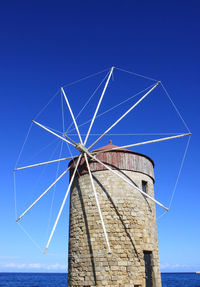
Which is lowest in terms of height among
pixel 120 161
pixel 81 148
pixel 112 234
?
pixel 112 234

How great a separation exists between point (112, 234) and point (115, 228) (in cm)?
31

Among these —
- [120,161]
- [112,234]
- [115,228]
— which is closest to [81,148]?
[120,161]

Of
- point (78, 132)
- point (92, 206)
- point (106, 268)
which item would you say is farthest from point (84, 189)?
point (106, 268)

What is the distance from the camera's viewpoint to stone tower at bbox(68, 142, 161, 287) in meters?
12.8

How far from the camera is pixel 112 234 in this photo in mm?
13227

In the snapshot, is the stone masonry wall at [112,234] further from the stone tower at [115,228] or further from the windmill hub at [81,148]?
the windmill hub at [81,148]

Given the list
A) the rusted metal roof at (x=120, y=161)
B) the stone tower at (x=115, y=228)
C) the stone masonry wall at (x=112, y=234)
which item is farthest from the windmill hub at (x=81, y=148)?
the stone masonry wall at (x=112, y=234)

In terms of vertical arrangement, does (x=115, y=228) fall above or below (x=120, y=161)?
below

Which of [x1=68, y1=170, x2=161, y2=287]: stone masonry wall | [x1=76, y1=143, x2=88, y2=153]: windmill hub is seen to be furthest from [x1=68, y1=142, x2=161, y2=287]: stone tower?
[x1=76, y1=143, x2=88, y2=153]: windmill hub

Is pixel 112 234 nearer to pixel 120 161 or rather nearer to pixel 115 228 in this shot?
pixel 115 228

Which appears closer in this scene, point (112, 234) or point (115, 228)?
point (112, 234)

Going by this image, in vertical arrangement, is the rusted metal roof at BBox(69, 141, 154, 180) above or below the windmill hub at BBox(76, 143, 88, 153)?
below

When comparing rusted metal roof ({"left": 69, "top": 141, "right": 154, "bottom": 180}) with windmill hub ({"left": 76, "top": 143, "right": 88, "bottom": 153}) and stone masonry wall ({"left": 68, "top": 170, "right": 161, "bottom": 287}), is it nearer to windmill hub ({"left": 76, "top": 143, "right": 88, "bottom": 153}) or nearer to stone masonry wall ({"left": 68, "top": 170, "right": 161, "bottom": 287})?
stone masonry wall ({"left": 68, "top": 170, "right": 161, "bottom": 287})

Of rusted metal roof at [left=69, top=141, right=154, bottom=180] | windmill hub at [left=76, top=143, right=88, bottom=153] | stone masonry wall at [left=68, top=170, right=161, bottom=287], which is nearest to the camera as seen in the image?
stone masonry wall at [left=68, top=170, right=161, bottom=287]
